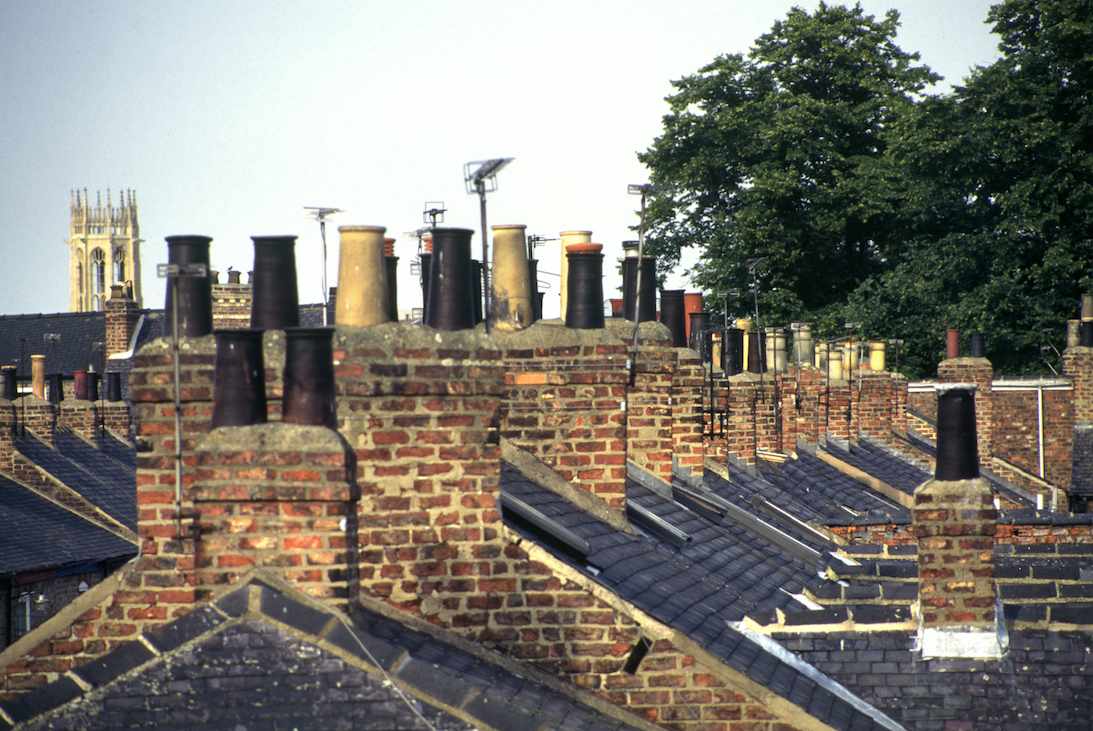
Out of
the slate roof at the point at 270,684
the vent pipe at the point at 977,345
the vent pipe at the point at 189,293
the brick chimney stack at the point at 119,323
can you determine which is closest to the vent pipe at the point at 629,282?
the vent pipe at the point at 189,293

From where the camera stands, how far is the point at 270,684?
19.6ft

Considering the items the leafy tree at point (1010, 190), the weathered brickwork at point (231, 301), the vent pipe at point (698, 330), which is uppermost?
the leafy tree at point (1010, 190)

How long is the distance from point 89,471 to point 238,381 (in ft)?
93.4

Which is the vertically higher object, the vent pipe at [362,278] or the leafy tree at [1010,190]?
the leafy tree at [1010,190]

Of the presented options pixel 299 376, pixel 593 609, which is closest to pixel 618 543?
pixel 593 609

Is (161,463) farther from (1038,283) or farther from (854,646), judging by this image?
(1038,283)

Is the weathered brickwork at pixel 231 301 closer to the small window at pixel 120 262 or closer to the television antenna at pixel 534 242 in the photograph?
the television antenna at pixel 534 242

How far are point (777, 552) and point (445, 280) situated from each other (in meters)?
7.17

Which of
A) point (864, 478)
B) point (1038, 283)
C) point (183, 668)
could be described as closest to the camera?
point (183, 668)

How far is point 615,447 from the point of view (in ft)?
33.8

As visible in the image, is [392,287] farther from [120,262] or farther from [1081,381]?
[120,262]

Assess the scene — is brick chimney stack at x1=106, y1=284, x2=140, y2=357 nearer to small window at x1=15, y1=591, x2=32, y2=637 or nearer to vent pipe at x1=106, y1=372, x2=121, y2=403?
vent pipe at x1=106, y1=372, x2=121, y2=403

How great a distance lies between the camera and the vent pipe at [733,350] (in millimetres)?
23880

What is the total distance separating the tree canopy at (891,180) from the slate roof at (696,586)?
3492 centimetres
